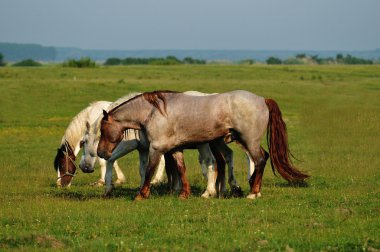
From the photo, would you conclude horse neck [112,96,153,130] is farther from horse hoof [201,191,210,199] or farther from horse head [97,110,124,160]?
horse hoof [201,191,210,199]

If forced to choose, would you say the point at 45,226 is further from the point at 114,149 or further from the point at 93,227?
the point at 114,149

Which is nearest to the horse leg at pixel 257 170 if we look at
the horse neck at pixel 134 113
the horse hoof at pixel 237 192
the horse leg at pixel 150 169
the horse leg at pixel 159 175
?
the horse hoof at pixel 237 192

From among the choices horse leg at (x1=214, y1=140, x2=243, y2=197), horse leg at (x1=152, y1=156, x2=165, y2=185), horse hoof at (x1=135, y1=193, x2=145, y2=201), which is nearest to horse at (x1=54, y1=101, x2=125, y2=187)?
horse leg at (x1=152, y1=156, x2=165, y2=185)

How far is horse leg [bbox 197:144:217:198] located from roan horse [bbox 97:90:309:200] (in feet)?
1.37

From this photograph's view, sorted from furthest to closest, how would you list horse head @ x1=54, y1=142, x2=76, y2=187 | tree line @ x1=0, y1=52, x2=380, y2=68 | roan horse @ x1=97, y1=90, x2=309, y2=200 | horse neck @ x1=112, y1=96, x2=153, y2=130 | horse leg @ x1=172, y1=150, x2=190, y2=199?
tree line @ x1=0, y1=52, x2=380, y2=68
horse head @ x1=54, y1=142, x2=76, y2=187
horse neck @ x1=112, y1=96, x2=153, y2=130
horse leg @ x1=172, y1=150, x2=190, y2=199
roan horse @ x1=97, y1=90, x2=309, y2=200

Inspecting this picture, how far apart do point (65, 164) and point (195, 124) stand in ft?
14.7

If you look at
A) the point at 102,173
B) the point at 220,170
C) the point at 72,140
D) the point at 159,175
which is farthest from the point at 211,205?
the point at 72,140

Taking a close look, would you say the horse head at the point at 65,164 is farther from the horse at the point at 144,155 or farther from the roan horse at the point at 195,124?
the roan horse at the point at 195,124

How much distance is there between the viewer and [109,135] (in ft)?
47.4

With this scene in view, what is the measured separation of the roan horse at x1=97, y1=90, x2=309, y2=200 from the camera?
1391cm

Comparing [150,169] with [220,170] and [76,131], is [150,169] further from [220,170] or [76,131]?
[76,131]

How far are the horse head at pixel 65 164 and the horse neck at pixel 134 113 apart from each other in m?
3.16

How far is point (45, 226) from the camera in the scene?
1120cm

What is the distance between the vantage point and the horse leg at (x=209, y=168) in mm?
14289
